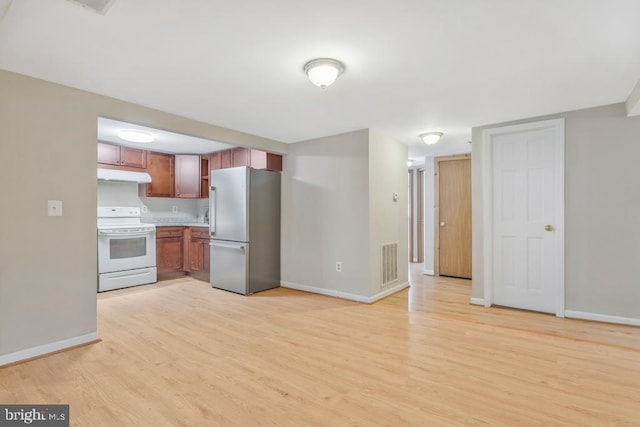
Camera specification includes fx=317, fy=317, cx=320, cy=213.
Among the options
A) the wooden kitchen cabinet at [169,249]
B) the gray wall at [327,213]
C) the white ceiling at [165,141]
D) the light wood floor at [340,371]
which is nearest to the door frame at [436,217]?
the light wood floor at [340,371]

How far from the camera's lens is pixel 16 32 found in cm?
192

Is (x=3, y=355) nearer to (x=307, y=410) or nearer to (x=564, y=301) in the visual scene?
(x=307, y=410)

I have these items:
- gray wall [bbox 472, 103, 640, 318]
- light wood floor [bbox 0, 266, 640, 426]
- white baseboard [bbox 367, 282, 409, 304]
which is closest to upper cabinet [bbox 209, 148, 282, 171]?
light wood floor [bbox 0, 266, 640, 426]

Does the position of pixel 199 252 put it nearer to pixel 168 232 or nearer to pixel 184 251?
pixel 184 251

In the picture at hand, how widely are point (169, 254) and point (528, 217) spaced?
5426 millimetres

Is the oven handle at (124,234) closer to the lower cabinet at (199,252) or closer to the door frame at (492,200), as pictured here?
the lower cabinet at (199,252)

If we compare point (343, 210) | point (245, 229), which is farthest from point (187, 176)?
point (343, 210)

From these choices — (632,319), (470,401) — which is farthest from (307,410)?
(632,319)

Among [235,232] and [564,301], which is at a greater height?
[235,232]

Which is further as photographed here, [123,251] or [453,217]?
[453,217]

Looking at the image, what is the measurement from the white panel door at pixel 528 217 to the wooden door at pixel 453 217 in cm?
174

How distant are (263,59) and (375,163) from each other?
224cm

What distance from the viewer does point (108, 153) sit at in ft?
16.2

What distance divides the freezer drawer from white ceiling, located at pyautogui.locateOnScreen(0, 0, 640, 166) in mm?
1964
